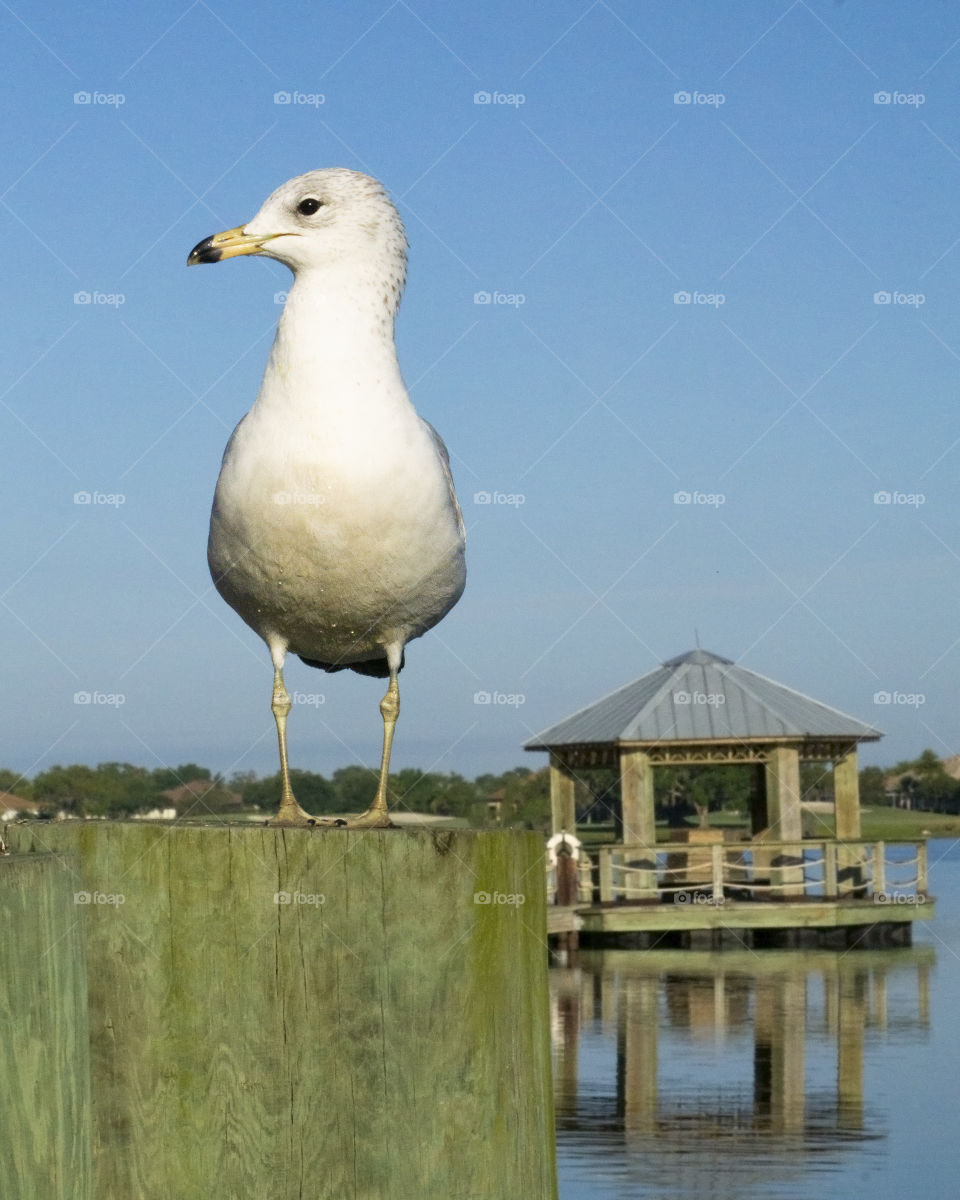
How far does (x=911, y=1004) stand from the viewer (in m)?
23.2

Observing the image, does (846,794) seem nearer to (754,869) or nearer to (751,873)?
(751,873)

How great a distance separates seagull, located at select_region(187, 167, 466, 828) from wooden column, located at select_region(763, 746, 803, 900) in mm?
26182

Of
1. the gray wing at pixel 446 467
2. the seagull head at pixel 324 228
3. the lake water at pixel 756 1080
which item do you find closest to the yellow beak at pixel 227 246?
the seagull head at pixel 324 228

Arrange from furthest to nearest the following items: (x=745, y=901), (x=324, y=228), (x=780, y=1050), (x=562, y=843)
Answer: (x=745, y=901), (x=562, y=843), (x=780, y=1050), (x=324, y=228)

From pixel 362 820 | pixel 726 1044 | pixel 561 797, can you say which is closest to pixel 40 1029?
pixel 362 820

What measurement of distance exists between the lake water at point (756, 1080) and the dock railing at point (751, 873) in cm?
228

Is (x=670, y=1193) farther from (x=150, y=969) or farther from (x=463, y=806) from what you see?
(x=463, y=806)

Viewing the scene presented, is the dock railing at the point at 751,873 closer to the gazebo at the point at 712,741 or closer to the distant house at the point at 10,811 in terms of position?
the gazebo at the point at 712,741

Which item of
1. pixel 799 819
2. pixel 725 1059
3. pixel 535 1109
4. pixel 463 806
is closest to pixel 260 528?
pixel 535 1109

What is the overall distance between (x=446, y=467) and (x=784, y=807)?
87.2ft

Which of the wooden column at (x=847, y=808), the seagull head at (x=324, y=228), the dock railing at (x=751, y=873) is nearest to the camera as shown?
the seagull head at (x=324, y=228)

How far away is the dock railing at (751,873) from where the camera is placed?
97.6 ft

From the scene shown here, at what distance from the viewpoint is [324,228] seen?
5336 mm

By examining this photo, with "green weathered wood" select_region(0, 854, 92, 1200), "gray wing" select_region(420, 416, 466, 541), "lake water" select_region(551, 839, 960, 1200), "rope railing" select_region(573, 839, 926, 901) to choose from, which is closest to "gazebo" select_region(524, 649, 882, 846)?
"rope railing" select_region(573, 839, 926, 901)
